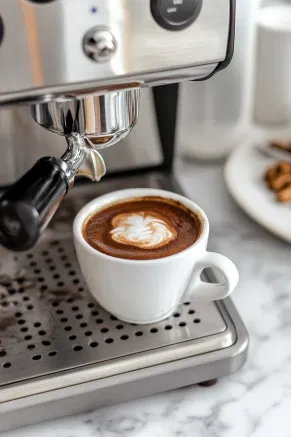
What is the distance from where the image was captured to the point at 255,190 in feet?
2.00

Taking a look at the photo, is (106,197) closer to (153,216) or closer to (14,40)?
(153,216)

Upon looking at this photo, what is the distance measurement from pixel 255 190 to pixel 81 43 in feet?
1.02

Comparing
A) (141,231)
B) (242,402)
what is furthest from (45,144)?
(242,402)

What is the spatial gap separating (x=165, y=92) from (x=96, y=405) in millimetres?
267

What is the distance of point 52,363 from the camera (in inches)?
16.1

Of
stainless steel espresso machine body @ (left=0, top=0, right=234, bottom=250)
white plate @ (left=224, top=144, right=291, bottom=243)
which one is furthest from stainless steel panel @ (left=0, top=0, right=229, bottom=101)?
white plate @ (left=224, top=144, right=291, bottom=243)

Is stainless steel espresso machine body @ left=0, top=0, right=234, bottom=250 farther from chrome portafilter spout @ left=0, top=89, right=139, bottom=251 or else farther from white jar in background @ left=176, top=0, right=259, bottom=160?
white jar in background @ left=176, top=0, right=259, bottom=160

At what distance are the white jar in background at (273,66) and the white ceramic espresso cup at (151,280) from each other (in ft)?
0.93

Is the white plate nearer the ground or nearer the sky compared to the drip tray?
nearer the ground

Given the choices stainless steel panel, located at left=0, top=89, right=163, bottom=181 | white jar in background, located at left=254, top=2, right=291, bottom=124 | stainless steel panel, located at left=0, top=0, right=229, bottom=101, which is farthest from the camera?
white jar in background, located at left=254, top=2, right=291, bottom=124

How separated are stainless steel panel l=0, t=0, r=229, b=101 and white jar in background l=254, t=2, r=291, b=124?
317mm

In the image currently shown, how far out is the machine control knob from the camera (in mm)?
332

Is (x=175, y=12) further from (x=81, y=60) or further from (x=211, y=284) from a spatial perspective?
(x=211, y=284)

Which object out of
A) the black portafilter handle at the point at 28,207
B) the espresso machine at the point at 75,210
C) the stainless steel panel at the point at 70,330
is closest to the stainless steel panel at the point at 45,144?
the espresso machine at the point at 75,210
